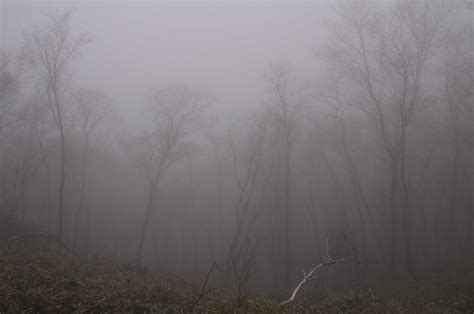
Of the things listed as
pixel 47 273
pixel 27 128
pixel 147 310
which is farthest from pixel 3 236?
pixel 27 128

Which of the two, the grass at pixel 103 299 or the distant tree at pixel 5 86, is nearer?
the grass at pixel 103 299

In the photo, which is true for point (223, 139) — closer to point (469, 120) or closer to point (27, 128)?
point (27, 128)

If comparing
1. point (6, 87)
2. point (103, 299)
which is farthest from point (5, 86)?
point (103, 299)

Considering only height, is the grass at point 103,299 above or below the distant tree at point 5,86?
below

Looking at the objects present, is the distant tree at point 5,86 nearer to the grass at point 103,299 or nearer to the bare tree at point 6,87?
the bare tree at point 6,87

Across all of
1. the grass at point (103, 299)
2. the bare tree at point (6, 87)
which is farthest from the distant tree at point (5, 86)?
the grass at point (103, 299)

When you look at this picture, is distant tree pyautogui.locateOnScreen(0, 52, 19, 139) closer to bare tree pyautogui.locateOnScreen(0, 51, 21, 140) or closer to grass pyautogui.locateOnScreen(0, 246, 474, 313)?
bare tree pyautogui.locateOnScreen(0, 51, 21, 140)

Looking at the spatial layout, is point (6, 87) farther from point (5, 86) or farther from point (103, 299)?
point (103, 299)

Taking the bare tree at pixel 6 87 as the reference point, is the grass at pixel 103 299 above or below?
below

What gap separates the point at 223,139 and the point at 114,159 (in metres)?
20.0

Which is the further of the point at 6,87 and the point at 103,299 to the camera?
the point at 6,87

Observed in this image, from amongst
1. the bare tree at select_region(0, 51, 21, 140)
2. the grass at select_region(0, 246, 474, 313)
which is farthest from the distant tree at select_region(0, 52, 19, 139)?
the grass at select_region(0, 246, 474, 313)

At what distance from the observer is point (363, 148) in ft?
94.0

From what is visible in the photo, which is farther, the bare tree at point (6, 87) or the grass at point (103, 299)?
the bare tree at point (6, 87)
